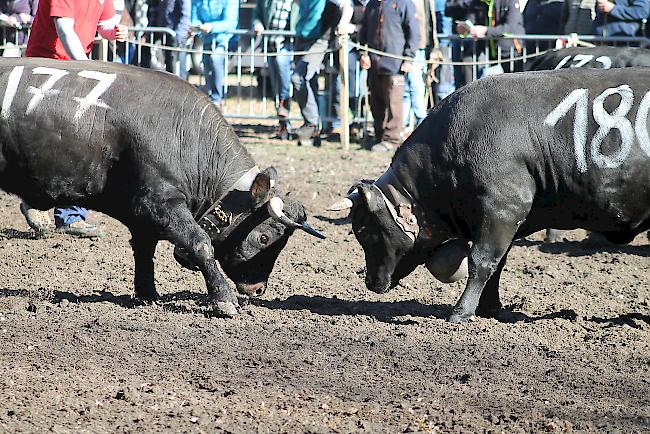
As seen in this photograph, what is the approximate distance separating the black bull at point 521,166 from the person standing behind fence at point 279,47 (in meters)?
8.64

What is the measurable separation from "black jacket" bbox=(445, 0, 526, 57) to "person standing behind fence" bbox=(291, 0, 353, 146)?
1433 mm

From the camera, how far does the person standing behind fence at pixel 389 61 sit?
15.0 meters

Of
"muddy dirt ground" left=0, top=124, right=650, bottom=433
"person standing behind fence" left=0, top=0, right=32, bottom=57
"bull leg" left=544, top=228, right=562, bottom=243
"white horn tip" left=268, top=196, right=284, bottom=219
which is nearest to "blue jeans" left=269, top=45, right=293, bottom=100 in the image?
"person standing behind fence" left=0, top=0, right=32, bottom=57

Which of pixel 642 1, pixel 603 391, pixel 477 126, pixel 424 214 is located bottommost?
pixel 603 391

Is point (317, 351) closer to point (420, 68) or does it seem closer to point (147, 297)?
point (147, 297)

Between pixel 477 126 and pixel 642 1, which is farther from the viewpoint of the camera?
pixel 642 1

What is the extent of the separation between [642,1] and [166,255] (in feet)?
25.0

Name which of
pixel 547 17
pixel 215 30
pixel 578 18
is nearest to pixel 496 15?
pixel 578 18

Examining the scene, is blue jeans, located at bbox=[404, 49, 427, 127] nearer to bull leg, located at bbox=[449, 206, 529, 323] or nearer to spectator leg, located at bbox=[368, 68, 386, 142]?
spectator leg, located at bbox=[368, 68, 386, 142]

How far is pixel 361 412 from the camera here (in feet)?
18.6

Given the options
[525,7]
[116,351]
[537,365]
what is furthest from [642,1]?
[116,351]

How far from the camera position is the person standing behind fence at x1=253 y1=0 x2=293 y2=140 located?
1612 cm

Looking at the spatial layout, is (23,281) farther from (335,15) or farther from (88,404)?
(335,15)

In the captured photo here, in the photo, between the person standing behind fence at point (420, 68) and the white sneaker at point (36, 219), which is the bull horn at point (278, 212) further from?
the person standing behind fence at point (420, 68)
